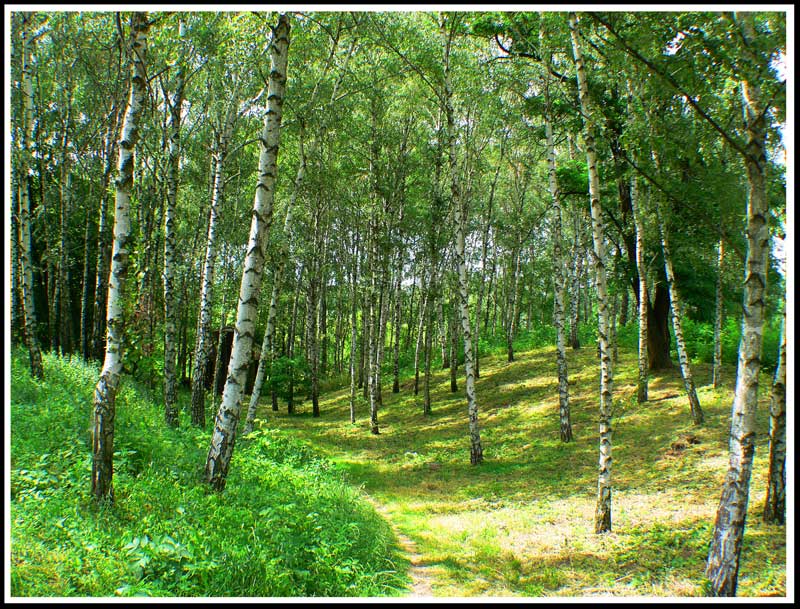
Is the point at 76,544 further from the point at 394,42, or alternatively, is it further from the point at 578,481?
the point at 394,42

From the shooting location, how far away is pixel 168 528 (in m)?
4.58

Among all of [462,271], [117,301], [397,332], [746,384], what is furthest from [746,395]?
[397,332]

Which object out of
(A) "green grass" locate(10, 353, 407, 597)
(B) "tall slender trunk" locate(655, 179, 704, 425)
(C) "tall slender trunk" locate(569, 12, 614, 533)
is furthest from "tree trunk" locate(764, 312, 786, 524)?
(B) "tall slender trunk" locate(655, 179, 704, 425)

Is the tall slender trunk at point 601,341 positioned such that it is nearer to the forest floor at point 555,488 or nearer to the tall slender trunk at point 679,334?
the forest floor at point 555,488

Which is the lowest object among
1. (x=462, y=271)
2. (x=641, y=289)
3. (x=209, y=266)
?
(x=641, y=289)

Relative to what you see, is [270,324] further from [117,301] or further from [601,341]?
[601,341]

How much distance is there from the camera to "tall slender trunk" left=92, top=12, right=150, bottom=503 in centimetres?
508

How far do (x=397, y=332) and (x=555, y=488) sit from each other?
1362 centimetres

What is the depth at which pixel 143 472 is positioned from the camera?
6.15 metres

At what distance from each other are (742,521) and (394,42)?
1313 cm

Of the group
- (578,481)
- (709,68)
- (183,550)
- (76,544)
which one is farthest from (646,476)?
(76,544)

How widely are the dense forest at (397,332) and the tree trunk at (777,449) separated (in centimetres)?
3

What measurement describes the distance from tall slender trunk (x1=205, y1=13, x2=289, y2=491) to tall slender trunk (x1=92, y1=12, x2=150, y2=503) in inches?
49.4

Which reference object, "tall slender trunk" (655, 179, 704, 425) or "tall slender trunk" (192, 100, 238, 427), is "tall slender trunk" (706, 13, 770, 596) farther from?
"tall slender trunk" (192, 100, 238, 427)
